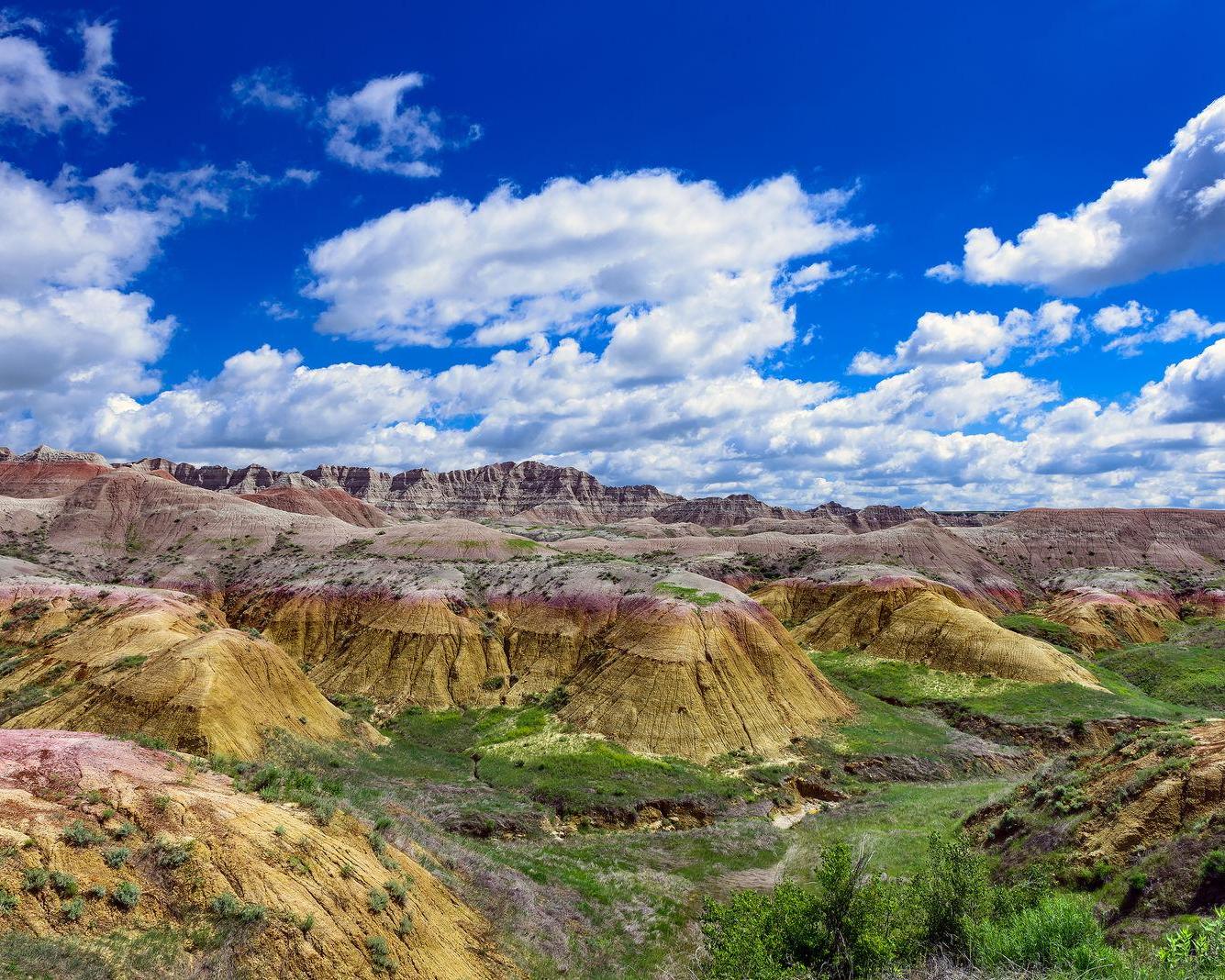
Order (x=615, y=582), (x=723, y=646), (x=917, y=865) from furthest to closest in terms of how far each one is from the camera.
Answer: (x=615, y=582)
(x=723, y=646)
(x=917, y=865)

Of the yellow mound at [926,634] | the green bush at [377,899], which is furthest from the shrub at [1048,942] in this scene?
the yellow mound at [926,634]

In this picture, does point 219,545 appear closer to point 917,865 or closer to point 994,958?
point 917,865

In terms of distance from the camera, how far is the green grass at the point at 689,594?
5353 cm

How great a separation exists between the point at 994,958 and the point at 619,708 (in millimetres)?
33245

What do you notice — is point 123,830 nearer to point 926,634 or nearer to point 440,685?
point 440,685

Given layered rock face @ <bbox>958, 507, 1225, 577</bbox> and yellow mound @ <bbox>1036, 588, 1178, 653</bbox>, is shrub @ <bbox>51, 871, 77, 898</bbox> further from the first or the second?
layered rock face @ <bbox>958, 507, 1225, 577</bbox>

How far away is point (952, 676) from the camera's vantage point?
6194 cm

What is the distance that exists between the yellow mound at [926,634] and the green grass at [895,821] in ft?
69.4

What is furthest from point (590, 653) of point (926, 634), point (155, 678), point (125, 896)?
point (125, 896)

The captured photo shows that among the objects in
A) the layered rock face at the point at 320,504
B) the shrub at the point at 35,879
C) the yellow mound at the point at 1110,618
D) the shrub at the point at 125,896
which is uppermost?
the layered rock face at the point at 320,504

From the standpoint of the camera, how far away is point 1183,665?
66688 mm

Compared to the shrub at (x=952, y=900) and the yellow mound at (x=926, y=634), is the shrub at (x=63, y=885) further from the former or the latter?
the yellow mound at (x=926, y=634)

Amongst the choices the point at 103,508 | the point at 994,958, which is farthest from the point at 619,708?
the point at 103,508

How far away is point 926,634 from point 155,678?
6598cm
